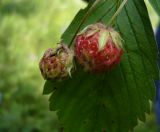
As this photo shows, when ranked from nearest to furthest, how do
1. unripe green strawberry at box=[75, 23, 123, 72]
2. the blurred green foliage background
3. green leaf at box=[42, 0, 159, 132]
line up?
unripe green strawberry at box=[75, 23, 123, 72]
green leaf at box=[42, 0, 159, 132]
the blurred green foliage background

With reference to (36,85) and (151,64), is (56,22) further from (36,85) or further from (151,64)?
(151,64)

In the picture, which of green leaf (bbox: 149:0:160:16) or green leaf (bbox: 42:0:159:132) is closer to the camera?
green leaf (bbox: 149:0:160:16)

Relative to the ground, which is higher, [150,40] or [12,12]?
[12,12]

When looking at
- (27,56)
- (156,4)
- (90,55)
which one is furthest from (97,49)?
(27,56)

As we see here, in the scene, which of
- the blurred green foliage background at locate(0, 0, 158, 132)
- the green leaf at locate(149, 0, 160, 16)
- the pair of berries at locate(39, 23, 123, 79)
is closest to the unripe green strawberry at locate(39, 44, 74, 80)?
the pair of berries at locate(39, 23, 123, 79)

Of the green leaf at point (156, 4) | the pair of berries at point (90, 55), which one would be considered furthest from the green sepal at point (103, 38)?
the green leaf at point (156, 4)

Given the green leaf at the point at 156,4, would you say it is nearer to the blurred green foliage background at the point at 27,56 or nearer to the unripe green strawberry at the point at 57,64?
the unripe green strawberry at the point at 57,64

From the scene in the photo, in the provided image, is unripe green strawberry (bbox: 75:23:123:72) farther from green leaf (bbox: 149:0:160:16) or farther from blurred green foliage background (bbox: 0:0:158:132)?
blurred green foliage background (bbox: 0:0:158:132)

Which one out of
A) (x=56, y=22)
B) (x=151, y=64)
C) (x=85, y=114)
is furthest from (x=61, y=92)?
(x=56, y=22)
